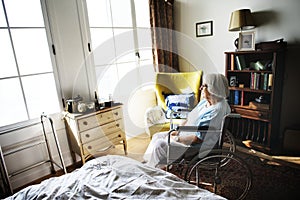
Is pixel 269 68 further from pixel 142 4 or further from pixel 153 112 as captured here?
pixel 142 4

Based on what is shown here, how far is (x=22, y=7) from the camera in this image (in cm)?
202

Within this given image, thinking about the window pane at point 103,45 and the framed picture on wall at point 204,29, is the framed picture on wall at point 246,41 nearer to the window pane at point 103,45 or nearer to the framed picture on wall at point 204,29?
the framed picture on wall at point 204,29

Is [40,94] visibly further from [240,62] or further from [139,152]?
[240,62]

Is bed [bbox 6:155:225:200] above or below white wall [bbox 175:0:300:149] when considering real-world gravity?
below

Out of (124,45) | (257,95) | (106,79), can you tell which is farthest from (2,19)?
(257,95)

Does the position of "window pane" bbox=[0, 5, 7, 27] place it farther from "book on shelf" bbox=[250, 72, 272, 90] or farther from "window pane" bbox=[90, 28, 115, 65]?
"book on shelf" bbox=[250, 72, 272, 90]

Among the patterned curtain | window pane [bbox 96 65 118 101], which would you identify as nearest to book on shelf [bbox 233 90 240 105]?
the patterned curtain

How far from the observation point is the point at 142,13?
10.3 ft

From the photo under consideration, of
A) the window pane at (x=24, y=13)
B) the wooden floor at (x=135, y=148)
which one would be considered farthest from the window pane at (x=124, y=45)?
the wooden floor at (x=135, y=148)

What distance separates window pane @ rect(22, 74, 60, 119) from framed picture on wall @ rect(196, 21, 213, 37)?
89.2 inches

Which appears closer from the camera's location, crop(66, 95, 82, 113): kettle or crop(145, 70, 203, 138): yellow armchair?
crop(66, 95, 82, 113): kettle

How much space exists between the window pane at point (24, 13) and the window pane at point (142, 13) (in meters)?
1.41

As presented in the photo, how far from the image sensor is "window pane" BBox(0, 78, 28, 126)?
1.99 m

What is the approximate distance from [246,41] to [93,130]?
219cm
